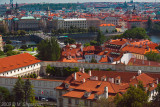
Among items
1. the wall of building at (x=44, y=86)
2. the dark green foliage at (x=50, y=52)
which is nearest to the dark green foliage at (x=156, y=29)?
the dark green foliage at (x=50, y=52)

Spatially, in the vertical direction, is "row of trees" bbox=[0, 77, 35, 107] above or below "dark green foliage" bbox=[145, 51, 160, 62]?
above

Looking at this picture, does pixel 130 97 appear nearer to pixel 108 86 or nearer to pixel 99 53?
pixel 108 86

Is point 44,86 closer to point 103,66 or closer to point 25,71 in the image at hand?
point 103,66

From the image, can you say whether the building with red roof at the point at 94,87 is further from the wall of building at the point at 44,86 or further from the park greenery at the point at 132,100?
the wall of building at the point at 44,86

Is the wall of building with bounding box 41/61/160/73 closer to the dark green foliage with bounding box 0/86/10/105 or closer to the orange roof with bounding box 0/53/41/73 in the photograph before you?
the orange roof with bounding box 0/53/41/73

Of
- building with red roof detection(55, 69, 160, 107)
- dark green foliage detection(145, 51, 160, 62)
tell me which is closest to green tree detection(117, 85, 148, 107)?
building with red roof detection(55, 69, 160, 107)

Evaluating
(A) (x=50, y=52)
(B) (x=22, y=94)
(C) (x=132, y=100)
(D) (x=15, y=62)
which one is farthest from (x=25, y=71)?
(C) (x=132, y=100)
